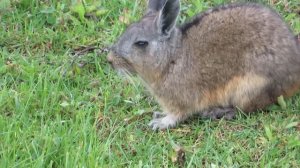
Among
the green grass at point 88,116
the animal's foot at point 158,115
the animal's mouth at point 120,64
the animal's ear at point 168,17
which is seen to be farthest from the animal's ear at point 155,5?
the animal's foot at point 158,115

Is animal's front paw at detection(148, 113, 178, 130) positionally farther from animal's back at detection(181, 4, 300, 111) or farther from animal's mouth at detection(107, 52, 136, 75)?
animal's mouth at detection(107, 52, 136, 75)

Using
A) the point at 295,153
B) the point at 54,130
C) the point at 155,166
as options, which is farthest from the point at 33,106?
the point at 295,153

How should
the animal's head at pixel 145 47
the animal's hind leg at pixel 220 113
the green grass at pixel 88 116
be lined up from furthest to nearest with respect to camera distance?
the animal's hind leg at pixel 220 113 → the animal's head at pixel 145 47 → the green grass at pixel 88 116

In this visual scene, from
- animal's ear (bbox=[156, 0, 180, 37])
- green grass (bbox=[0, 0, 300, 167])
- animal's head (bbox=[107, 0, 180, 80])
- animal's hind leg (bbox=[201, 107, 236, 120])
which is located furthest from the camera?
animal's hind leg (bbox=[201, 107, 236, 120])

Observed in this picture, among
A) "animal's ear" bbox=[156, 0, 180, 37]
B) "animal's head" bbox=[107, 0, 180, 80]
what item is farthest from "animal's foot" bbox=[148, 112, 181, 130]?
"animal's ear" bbox=[156, 0, 180, 37]

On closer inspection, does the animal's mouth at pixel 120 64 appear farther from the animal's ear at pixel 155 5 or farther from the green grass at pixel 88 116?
the animal's ear at pixel 155 5

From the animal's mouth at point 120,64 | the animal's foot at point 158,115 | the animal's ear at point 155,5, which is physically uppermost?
the animal's ear at point 155,5

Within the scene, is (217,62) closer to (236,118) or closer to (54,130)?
(236,118)
